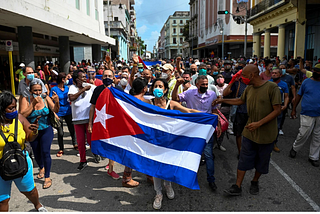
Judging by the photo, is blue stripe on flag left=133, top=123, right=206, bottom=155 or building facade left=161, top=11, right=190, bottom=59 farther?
building facade left=161, top=11, right=190, bottom=59

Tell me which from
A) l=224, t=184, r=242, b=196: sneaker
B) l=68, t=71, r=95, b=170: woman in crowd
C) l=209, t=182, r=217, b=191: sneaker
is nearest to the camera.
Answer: l=224, t=184, r=242, b=196: sneaker

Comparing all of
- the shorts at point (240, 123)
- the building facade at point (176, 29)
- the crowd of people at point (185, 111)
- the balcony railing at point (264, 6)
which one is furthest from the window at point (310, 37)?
the building facade at point (176, 29)

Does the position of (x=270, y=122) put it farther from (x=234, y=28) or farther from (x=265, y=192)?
(x=234, y=28)

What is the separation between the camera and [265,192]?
13.8 feet

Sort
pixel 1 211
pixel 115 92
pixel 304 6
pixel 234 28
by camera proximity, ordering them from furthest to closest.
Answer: pixel 234 28
pixel 304 6
pixel 115 92
pixel 1 211

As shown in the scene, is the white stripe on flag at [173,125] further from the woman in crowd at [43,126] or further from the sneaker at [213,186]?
the woman in crowd at [43,126]

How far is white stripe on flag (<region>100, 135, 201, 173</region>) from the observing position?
11.7 feet

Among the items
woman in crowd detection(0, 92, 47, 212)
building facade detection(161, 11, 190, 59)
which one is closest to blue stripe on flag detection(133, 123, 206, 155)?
woman in crowd detection(0, 92, 47, 212)

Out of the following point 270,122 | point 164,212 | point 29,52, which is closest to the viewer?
point 164,212

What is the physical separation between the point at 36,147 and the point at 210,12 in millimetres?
52068

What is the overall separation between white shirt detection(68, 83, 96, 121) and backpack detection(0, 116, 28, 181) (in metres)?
2.18

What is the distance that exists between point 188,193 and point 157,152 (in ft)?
3.25

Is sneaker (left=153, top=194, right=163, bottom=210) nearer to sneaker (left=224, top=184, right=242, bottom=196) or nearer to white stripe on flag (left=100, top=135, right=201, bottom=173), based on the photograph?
white stripe on flag (left=100, top=135, right=201, bottom=173)

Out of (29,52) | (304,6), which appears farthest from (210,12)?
(29,52)
